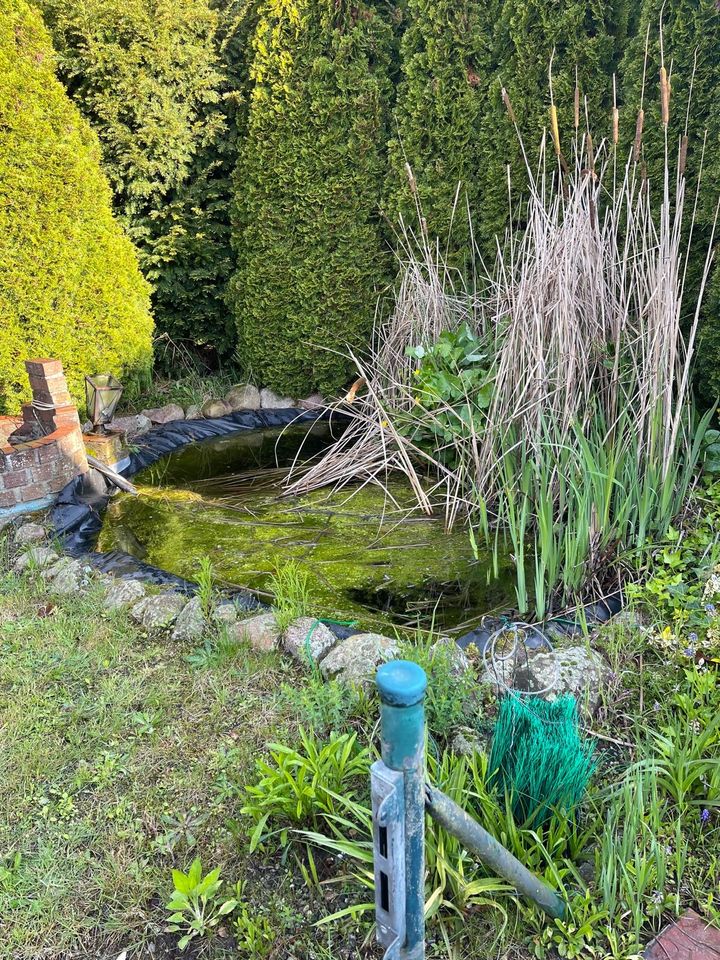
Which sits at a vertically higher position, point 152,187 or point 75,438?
point 152,187

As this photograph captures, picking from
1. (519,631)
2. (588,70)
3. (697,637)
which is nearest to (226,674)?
(519,631)

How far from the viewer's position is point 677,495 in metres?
2.30

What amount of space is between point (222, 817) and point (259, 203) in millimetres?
3863

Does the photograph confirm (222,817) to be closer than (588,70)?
Yes

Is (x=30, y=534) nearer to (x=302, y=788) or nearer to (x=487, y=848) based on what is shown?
(x=302, y=788)

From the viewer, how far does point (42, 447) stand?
120 inches

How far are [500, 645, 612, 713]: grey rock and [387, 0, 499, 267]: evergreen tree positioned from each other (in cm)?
248

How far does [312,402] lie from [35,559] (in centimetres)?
248

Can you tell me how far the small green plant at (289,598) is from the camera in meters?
1.98

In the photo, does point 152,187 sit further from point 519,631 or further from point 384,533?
point 519,631

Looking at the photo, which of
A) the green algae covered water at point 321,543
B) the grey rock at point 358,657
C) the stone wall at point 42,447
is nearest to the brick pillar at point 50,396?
the stone wall at point 42,447

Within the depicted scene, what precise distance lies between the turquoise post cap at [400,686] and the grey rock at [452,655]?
101cm

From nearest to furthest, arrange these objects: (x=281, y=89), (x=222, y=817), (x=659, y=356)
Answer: (x=222, y=817), (x=659, y=356), (x=281, y=89)

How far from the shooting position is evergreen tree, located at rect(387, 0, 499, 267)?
11.9 ft
